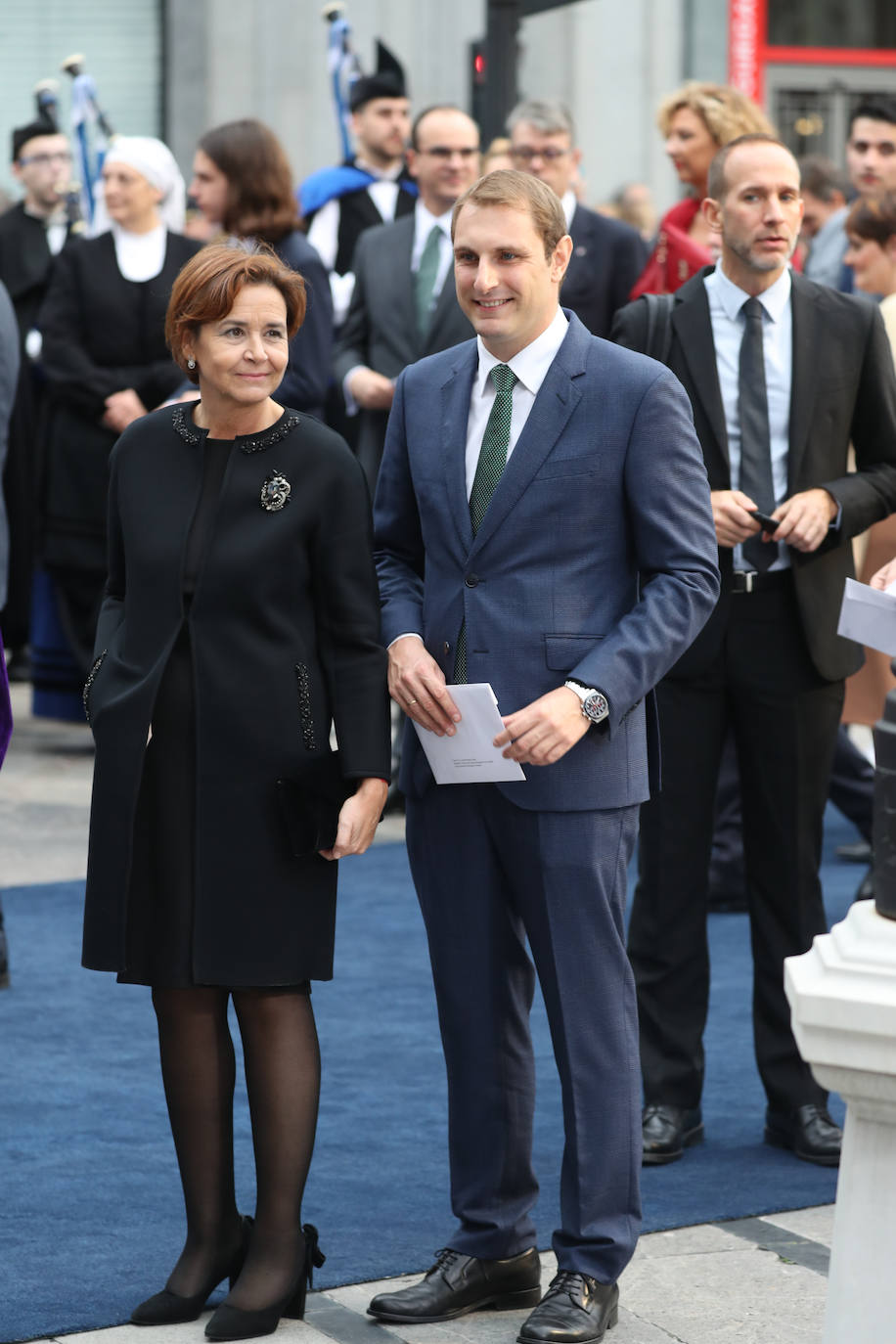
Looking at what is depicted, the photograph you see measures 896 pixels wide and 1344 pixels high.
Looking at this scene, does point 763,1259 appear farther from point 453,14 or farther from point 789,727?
point 453,14

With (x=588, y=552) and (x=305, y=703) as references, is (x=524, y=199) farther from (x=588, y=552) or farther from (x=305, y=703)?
(x=305, y=703)

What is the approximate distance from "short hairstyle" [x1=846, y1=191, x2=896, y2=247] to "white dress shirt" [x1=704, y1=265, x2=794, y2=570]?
1912mm

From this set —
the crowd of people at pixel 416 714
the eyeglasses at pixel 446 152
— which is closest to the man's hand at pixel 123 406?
the eyeglasses at pixel 446 152

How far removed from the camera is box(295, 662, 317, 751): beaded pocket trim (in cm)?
373

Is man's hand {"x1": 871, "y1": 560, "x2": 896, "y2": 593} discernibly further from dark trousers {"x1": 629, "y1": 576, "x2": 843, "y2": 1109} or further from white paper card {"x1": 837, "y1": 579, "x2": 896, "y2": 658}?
dark trousers {"x1": 629, "y1": 576, "x2": 843, "y2": 1109}

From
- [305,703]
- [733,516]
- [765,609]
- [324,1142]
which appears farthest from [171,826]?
[765,609]

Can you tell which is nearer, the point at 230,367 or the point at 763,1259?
the point at 230,367

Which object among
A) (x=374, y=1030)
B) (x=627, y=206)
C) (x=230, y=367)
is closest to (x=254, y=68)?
(x=627, y=206)

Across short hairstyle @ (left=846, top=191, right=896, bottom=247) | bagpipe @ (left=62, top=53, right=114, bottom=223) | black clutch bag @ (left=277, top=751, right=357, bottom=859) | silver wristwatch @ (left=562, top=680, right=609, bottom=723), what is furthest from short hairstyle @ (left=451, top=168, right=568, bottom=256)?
bagpipe @ (left=62, top=53, right=114, bottom=223)

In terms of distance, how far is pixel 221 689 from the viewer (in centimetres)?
369

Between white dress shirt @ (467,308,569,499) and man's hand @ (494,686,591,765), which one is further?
white dress shirt @ (467,308,569,499)

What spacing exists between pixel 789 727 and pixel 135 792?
1716 mm

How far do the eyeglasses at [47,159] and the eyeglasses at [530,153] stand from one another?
4.23 m

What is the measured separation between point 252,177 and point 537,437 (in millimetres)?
4024
